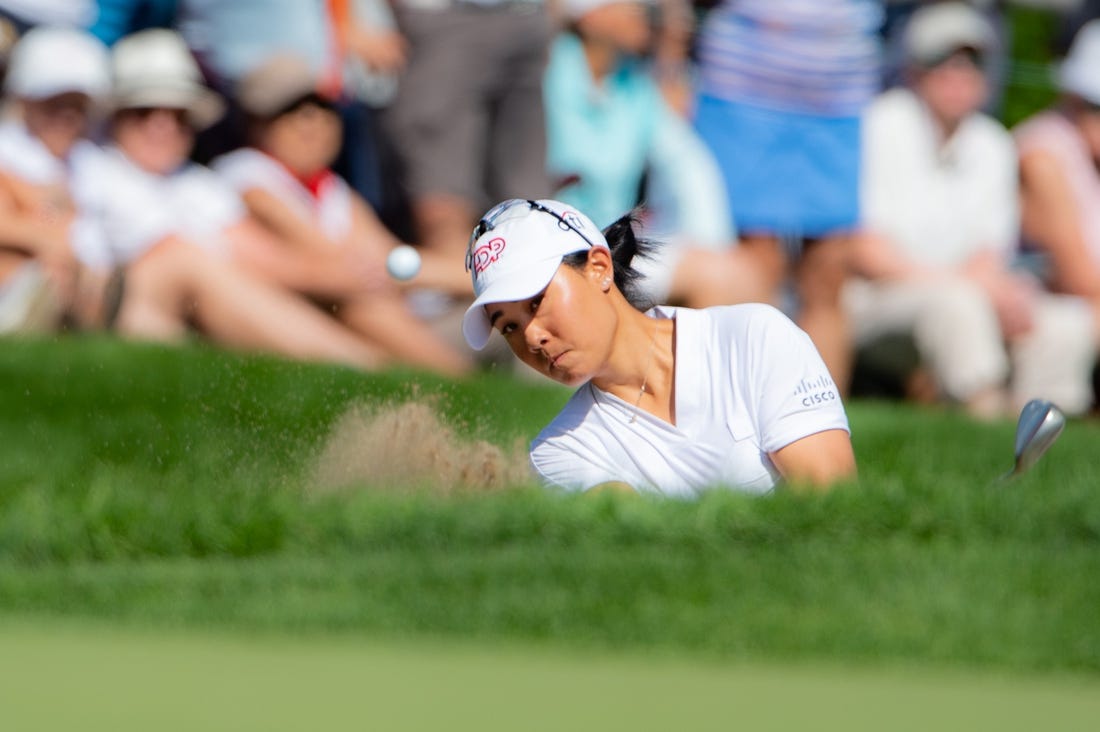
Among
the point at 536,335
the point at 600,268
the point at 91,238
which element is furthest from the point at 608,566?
the point at 91,238

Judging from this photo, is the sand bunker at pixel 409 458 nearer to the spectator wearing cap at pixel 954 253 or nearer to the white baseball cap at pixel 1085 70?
the spectator wearing cap at pixel 954 253

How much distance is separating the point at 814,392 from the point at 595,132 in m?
5.74

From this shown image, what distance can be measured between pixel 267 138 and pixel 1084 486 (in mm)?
5803

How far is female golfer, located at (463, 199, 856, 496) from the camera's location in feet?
14.3

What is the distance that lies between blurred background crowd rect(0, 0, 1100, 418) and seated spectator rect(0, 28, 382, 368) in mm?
15

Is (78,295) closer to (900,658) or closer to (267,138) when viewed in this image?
(267,138)

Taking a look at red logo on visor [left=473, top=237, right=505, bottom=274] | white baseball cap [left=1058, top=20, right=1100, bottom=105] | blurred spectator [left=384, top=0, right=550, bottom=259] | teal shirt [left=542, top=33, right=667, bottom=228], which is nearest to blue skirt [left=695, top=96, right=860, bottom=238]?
teal shirt [left=542, top=33, right=667, bottom=228]

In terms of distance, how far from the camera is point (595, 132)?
32.8ft

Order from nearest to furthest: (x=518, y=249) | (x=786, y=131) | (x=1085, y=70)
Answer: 1. (x=518, y=249)
2. (x=786, y=131)
3. (x=1085, y=70)

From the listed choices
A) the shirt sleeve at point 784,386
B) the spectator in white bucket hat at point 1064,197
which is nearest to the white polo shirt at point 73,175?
the shirt sleeve at point 784,386

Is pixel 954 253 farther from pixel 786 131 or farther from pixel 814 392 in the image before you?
pixel 814 392

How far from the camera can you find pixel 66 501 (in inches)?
199

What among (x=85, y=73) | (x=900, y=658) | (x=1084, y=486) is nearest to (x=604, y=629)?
(x=900, y=658)

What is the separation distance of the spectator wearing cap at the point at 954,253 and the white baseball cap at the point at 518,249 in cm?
598
